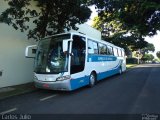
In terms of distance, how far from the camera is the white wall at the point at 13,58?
1255 cm

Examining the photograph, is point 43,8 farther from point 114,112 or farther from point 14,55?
point 114,112

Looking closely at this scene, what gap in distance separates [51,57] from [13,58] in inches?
152

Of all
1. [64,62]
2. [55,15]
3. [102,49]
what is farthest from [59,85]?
[102,49]

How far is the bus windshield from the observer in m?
10.3

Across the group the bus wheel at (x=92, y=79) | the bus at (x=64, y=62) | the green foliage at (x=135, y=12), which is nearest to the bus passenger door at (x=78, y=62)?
the bus at (x=64, y=62)

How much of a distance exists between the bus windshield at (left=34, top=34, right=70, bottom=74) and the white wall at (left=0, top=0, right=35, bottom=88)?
8.44ft

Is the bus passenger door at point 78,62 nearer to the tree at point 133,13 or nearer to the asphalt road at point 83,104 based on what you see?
the asphalt road at point 83,104

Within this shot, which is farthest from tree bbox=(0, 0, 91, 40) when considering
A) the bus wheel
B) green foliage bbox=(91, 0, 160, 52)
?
the bus wheel

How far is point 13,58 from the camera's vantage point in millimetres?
13383

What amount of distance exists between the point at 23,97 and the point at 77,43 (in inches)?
148

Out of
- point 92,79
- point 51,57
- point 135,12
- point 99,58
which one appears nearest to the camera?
point 51,57

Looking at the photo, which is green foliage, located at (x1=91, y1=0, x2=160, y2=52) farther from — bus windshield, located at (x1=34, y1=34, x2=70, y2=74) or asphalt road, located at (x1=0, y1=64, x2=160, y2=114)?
asphalt road, located at (x1=0, y1=64, x2=160, y2=114)

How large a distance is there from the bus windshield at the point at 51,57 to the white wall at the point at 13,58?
2.57m

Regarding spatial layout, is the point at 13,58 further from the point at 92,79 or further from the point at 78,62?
the point at 92,79
